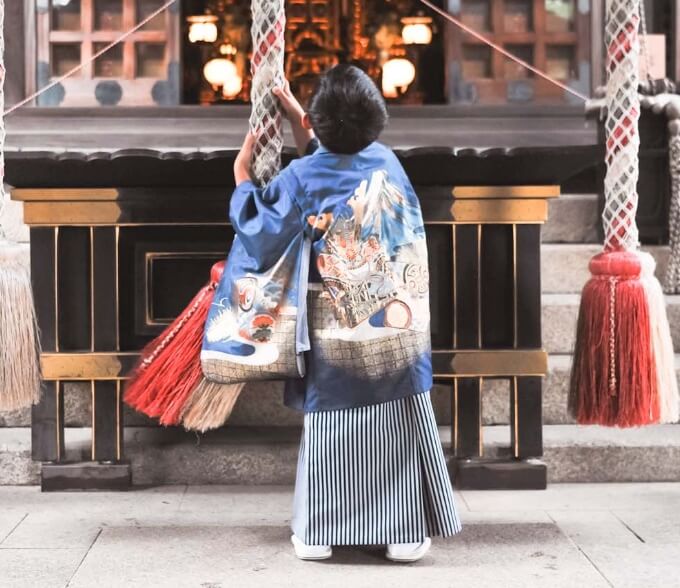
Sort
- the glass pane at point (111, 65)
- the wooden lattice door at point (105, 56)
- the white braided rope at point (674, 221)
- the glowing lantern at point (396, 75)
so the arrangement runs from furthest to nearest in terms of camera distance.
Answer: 1. the glowing lantern at point (396, 75)
2. the glass pane at point (111, 65)
3. the wooden lattice door at point (105, 56)
4. the white braided rope at point (674, 221)

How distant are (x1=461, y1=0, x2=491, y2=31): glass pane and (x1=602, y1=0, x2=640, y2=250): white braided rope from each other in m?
3.57

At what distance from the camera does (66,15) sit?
24.0 ft

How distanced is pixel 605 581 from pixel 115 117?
17.0ft

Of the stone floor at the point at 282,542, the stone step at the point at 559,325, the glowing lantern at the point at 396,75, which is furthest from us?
the glowing lantern at the point at 396,75

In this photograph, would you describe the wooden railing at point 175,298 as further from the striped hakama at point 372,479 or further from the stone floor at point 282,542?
the striped hakama at point 372,479

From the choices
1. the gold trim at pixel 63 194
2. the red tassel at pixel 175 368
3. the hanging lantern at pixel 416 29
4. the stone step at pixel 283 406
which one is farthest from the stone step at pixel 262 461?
the hanging lantern at pixel 416 29

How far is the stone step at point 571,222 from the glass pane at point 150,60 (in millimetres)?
3047

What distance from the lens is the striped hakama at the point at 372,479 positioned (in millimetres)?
3512

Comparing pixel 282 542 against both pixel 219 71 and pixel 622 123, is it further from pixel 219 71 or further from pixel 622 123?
pixel 219 71

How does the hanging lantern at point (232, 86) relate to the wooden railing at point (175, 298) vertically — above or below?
above

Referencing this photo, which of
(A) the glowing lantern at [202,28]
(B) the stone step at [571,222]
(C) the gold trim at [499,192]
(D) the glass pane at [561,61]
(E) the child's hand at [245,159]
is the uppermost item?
(A) the glowing lantern at [202,28]

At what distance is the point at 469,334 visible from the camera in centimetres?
450

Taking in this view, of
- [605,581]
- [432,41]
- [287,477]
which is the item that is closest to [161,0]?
[432,41]

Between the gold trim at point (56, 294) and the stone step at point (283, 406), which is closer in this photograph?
the gold trim at point (56, 294)
